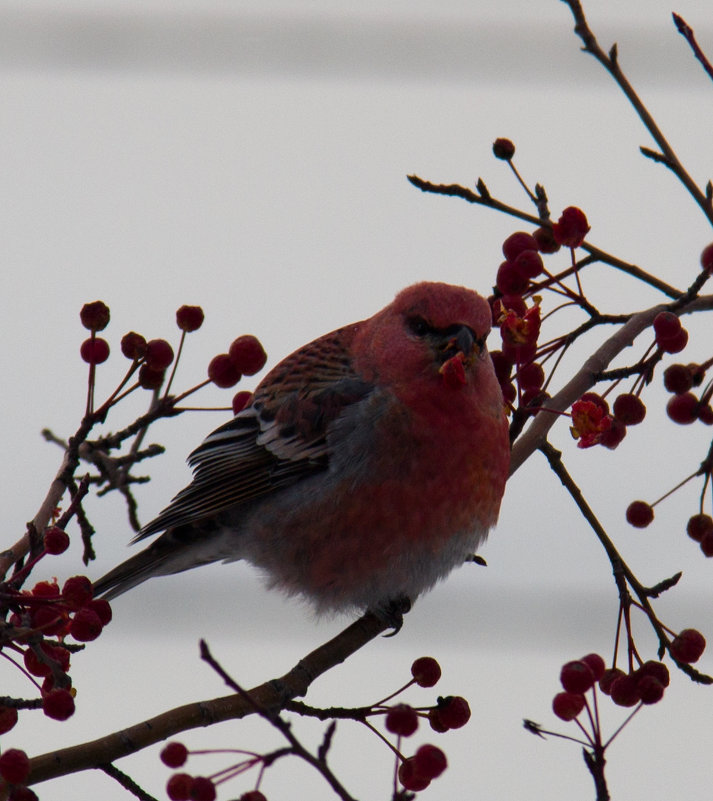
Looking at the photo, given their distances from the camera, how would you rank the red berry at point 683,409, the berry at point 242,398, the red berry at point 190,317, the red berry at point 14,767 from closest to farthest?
the red berry at point 14,767 → the red berry at point 683,409 → the red berry at point 190,317 → the berry at point 242,398

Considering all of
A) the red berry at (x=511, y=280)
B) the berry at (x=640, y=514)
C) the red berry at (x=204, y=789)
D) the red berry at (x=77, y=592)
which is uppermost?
the red berry at (x=511, y=280)

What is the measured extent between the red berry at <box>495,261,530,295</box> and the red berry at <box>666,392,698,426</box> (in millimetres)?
394

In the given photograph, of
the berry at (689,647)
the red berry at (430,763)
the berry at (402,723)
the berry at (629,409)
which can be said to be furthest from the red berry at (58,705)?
the berry at (629,409)

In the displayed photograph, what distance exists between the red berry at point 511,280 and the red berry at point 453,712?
859mm

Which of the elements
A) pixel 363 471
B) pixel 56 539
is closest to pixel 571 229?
pixel 363 471

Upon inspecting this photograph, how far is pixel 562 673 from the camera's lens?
1.89 m

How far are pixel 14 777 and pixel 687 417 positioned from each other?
143 centimetres

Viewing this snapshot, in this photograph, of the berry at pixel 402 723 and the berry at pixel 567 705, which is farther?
the berry at pixel 402 723

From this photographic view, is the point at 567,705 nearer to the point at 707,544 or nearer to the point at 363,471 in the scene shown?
the point at 707,544

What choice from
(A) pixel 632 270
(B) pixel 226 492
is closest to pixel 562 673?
(A) pixel 632 270

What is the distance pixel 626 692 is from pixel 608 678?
0.22ft

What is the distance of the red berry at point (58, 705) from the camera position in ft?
5.75

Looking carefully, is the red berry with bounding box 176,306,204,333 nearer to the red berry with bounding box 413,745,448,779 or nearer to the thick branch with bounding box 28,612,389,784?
the thick branch with bounding box 28,612,389,784

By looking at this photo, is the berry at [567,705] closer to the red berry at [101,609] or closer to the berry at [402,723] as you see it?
the berry at [402,723]
